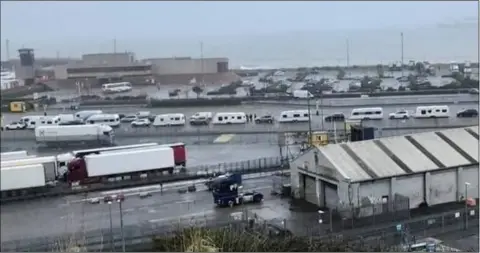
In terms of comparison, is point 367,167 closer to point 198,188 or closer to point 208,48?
point 198,188

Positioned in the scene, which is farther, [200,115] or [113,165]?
[200,115]

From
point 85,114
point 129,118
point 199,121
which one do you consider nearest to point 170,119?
point 199,121

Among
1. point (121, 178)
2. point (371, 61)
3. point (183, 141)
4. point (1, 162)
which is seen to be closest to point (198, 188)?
point (121, 178)

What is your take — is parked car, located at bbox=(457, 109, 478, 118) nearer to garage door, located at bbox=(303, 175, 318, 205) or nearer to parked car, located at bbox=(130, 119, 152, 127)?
garage door, located at bbox=(303, 175, 318, 205)

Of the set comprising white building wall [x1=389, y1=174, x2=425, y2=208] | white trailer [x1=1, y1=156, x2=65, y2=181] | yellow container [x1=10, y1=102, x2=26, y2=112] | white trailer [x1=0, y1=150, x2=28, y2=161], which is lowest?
→ white building wall [x1=389, y1=174, x2=425, y2=208]

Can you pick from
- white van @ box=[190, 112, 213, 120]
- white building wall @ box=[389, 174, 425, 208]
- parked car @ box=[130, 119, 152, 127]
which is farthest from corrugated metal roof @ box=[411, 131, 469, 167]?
parked car @ box=[130, 119, 152, 127]

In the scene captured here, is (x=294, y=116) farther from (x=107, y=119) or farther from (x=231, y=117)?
(x=107, y=119)
